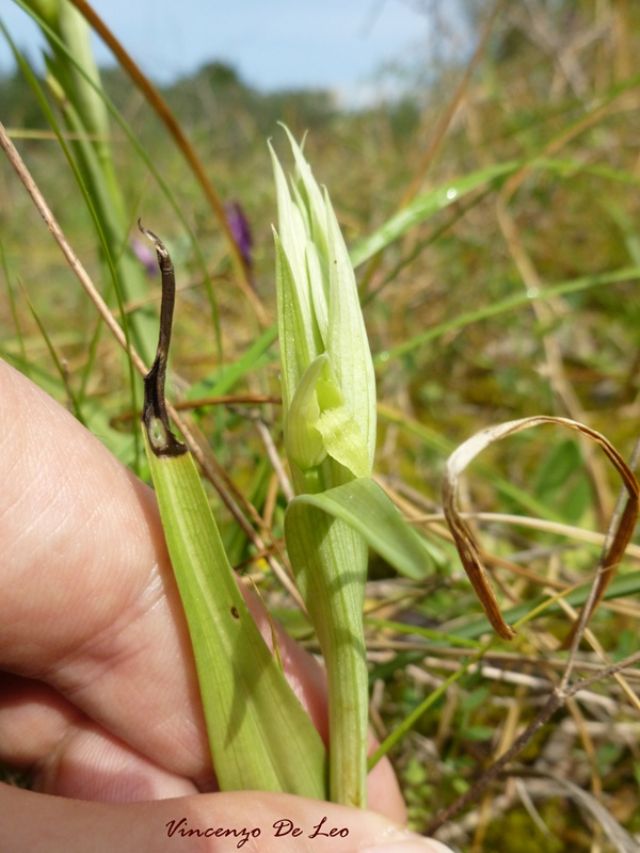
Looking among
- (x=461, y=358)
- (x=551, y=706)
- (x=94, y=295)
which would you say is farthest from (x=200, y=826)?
(x=461, y=358)

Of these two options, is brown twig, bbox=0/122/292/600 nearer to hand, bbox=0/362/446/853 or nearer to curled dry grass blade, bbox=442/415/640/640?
hand, bbox=0/362/446/853

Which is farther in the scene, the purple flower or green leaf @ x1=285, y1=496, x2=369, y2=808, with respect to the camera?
the purple flower

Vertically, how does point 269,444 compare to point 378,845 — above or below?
above

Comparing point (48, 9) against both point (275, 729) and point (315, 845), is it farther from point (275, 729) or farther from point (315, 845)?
point (315, 845)

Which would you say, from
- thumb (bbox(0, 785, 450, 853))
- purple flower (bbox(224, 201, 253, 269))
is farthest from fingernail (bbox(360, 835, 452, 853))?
purple flower (bbox(224, 201, 253, 269))

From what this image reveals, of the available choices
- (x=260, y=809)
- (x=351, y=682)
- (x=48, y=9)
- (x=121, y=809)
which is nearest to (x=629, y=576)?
(x=351, y=682)

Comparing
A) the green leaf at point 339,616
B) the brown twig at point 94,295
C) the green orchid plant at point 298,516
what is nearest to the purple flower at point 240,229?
the brown twig at point 94,295
